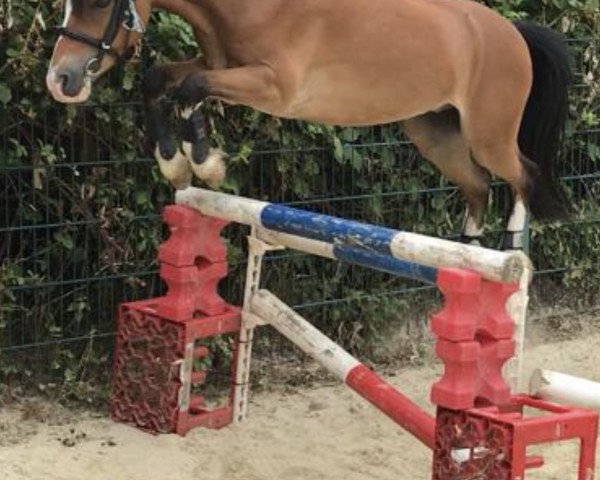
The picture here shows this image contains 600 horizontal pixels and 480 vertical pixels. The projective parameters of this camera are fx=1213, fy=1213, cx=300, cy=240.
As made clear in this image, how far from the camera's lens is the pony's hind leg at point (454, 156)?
482cm

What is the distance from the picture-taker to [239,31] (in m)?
3.82

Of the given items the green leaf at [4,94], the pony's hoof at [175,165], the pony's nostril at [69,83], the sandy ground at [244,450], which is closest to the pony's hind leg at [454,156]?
the sandy ground at [244,450]

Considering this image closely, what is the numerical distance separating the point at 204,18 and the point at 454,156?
1422 millimetres

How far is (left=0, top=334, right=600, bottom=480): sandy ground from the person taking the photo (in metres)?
3.98

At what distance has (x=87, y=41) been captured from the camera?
11.6 feet

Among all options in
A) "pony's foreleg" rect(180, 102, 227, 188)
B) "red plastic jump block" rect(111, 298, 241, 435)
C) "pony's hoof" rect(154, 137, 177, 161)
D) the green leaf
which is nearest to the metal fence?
the green leaf

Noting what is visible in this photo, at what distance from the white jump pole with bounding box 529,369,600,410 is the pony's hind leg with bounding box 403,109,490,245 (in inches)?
59.5

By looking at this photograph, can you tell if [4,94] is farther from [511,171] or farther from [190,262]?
[511,171]

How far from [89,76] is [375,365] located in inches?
92.2

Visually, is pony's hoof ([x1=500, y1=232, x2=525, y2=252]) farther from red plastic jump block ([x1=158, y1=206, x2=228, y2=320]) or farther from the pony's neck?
the pony's neck

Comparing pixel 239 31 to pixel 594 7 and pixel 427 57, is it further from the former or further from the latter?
pixel 594 7

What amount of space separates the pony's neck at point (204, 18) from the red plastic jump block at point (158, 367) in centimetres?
94

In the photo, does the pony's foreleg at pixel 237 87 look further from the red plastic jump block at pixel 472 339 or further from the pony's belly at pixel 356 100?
the red plastic jump block at pixel 472 339

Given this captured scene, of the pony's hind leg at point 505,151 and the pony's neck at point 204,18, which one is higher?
the pony's neck at point 204,18
